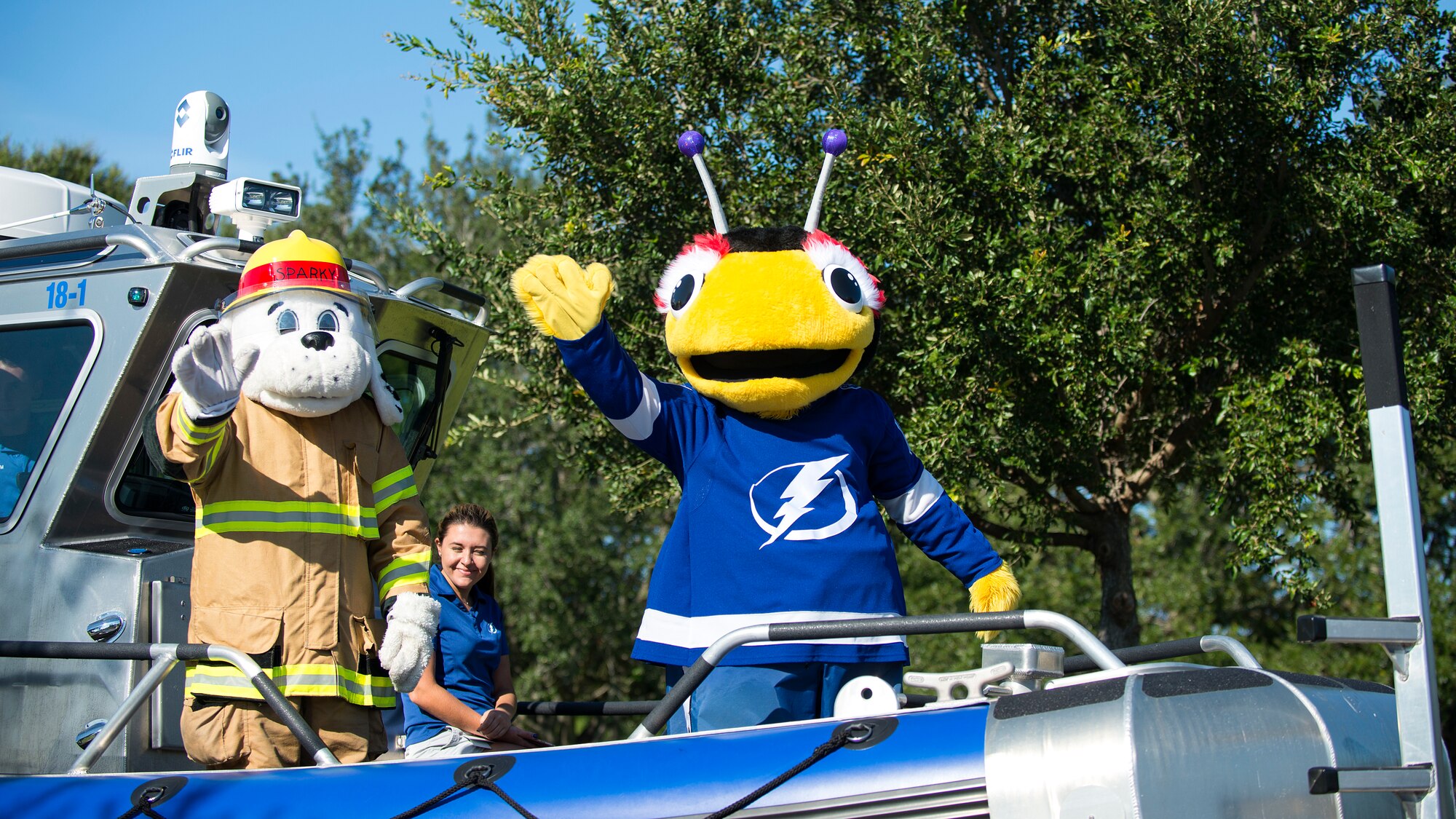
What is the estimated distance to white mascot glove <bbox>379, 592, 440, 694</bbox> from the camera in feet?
11.7

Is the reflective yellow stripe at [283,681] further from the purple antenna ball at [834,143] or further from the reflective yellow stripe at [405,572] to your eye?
the purple antenna ball at [834,143]

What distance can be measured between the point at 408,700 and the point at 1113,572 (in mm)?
4418

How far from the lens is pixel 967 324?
6074mm

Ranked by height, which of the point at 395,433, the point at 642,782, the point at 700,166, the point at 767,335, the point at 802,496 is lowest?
the point at 642,782

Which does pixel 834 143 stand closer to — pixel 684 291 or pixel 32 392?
pixel 684 291

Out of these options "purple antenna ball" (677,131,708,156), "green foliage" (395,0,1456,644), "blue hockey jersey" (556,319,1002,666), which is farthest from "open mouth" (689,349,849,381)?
"green foliage" (395,0,1456,644)

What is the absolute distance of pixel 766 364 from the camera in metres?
3.75

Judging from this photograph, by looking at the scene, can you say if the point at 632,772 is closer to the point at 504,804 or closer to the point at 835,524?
the point at 504,804

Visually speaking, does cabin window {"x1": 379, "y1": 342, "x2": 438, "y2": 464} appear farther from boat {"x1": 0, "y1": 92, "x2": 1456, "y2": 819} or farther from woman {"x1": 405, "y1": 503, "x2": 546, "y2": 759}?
woman {"x1": 405, "y1": 503, "x2": 546, "y2": 759}

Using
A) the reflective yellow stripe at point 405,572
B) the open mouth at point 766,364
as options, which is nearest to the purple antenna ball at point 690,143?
the open mouth at point 766,364

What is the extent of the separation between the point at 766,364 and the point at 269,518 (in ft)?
4.58

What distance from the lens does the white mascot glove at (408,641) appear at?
357 centimetres

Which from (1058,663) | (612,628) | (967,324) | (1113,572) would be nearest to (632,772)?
(1058,663)

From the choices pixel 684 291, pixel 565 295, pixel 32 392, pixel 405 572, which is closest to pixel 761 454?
pixel 684 291
